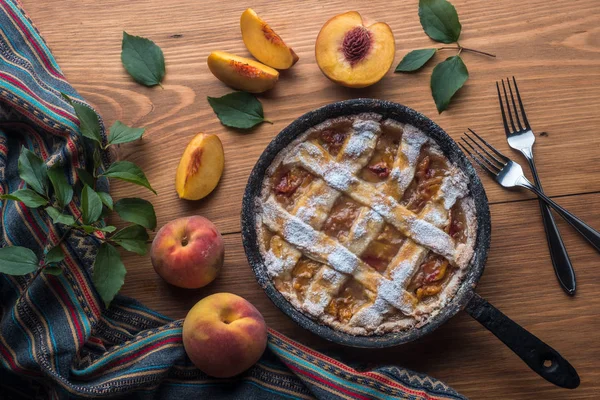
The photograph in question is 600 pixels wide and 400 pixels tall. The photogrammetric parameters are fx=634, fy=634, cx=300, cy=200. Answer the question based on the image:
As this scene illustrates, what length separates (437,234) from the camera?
148 cm

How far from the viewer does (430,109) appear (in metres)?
1.61

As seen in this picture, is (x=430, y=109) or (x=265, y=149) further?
(x=430, y=109)

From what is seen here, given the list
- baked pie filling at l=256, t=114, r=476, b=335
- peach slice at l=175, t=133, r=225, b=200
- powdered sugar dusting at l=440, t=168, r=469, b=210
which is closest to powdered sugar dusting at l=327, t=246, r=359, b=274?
baked pie filling at l=256, t=114, r=476, b=335

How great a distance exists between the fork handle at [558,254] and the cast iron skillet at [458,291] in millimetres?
201

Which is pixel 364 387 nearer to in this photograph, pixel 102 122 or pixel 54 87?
pixel 102 122

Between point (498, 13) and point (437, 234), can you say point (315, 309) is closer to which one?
point (437, 234)

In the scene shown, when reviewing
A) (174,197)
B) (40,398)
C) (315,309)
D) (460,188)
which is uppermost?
(460,188)

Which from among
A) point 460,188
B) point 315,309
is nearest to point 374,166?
point 460,188

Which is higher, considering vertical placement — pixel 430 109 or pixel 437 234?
pixel 430 109

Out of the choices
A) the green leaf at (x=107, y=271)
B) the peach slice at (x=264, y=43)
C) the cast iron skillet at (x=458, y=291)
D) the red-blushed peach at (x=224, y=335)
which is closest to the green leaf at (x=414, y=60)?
the cast iron skillet at (x=458, y=291)

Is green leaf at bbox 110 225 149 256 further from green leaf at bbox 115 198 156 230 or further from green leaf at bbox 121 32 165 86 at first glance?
green leaf at bbox 121 32 165 86

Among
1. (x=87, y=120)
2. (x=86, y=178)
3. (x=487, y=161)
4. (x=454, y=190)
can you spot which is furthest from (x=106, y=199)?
(x=487, y=161)

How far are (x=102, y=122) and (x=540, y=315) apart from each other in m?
1.17

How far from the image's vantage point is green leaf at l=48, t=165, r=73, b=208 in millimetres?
1400
